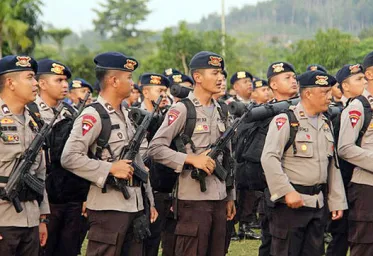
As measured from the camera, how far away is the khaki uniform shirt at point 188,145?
634 centimetres

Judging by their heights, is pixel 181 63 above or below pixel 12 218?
below

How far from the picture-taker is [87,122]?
565 centimetres

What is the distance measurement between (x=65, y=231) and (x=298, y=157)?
98.5 inches

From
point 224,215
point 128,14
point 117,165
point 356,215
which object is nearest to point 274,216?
point 224,215

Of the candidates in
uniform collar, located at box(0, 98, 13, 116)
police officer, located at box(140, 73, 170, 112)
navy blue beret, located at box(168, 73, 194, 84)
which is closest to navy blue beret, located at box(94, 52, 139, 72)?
uniform collar, located at box(0, 98, 13, 116)

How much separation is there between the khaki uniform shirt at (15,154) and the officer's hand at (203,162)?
134 cm

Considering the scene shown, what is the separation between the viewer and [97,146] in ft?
18.8

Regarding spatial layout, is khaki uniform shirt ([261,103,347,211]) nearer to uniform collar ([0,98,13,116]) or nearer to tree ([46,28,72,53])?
uniform collar ([0,98,13,116])

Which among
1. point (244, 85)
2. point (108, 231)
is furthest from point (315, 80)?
point (244, 85)

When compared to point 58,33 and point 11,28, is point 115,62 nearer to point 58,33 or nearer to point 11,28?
point 11,28

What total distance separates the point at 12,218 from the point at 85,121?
0.94m

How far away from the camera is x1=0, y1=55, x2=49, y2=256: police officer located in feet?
17.3

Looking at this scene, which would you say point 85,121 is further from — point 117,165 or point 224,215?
point 224,215

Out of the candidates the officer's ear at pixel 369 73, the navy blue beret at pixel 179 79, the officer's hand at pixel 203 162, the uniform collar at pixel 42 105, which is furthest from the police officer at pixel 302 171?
the navy blue beret at pixel 179 79
